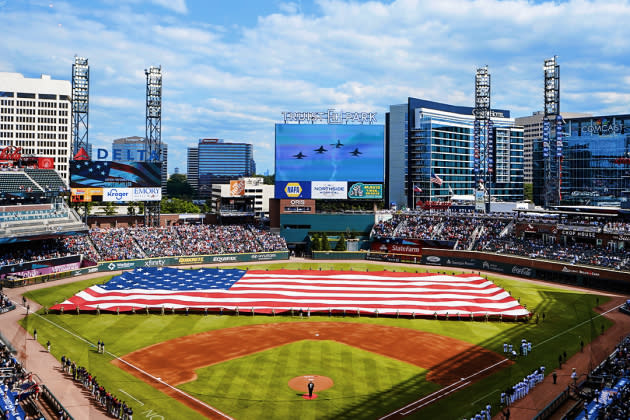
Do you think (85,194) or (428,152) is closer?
(85,194)

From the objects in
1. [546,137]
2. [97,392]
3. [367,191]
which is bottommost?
[97,392]

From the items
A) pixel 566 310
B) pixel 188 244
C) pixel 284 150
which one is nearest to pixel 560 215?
pixel 566 310

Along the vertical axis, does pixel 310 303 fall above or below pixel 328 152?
below

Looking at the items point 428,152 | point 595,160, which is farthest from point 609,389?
point 428,152

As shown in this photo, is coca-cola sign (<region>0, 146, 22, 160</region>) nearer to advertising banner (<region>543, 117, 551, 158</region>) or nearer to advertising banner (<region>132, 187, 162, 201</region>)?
advertising banner (<region>132, 187, 162, 201</region>)

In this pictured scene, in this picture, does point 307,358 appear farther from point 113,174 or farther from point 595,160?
point 595,160

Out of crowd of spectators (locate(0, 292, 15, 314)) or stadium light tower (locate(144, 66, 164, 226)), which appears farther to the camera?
stadium light tower (locate(144, 66, 164, 226))

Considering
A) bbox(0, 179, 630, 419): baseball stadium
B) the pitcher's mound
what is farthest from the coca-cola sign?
the pitcher's mound
